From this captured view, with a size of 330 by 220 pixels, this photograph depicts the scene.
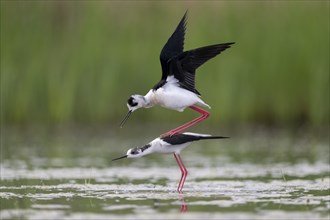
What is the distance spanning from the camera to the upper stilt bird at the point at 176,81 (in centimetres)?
868

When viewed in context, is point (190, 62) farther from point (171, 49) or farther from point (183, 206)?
point (183, 206)

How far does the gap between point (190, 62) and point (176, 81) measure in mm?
247

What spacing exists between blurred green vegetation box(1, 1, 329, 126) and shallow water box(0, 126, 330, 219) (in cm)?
66

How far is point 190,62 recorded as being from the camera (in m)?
8.80

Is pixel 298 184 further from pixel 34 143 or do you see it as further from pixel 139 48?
pixel 139 48

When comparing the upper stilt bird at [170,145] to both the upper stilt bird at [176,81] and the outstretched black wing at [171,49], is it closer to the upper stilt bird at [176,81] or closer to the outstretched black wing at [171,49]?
the upper stilt bird at [176,81]

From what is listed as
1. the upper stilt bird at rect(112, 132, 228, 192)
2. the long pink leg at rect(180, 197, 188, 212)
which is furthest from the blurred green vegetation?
the long pink leg at rect(180, 197, 188, 212)

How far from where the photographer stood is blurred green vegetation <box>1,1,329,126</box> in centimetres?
1488

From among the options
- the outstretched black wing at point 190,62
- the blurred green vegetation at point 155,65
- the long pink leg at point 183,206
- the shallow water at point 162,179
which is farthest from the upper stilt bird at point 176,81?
the blurred green vegetation at point 155,65

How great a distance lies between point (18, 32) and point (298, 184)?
757 centimetres

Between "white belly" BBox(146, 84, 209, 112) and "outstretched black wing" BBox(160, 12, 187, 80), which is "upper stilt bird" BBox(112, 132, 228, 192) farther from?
"outstretched black wing" BBox(160, 12, 187, 80)

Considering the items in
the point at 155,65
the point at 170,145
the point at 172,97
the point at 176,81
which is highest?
the point at 155,65

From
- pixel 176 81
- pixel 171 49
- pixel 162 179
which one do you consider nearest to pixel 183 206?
pixel 176 81

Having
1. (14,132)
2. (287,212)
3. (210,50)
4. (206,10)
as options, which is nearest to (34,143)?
(14,132)
